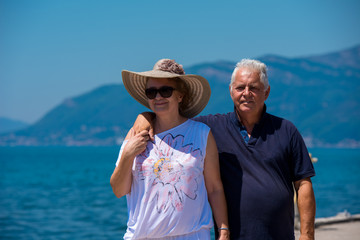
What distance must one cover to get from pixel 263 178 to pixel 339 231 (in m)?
5.43

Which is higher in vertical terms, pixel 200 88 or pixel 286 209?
pixel 200 88

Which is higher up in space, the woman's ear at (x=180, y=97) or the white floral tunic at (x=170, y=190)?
the woman's ear at (x=180, y=97)

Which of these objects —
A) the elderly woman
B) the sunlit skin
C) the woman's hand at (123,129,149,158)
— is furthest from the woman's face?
the sunlit skin


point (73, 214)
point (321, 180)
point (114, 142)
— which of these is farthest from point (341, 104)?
point (73, 214)

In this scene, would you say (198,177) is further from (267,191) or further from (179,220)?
(267,191)

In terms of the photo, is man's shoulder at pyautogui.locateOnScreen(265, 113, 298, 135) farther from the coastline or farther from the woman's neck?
the coastline

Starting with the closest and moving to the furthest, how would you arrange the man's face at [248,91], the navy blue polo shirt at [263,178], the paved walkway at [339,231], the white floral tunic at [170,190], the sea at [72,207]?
1. the white floral tunic at [170,190]
2. the navy blue polo shirt at [263,178]
3. the man's face at [248,91]
4. the paved walkway at [339,231]
5. the sea at [72,207]

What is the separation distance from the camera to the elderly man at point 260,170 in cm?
282

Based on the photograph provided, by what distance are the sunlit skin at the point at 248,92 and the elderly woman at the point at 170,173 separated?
0.85 feet

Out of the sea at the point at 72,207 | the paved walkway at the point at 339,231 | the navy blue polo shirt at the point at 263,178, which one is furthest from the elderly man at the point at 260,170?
the sea at the point at 72,207

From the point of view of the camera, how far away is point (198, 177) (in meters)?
2.64

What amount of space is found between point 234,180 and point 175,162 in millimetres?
463

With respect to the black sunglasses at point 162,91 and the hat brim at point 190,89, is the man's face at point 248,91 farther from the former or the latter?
the black sunglasses at point 162,91

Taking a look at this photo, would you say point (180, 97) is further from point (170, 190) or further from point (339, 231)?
point (339, 231)
